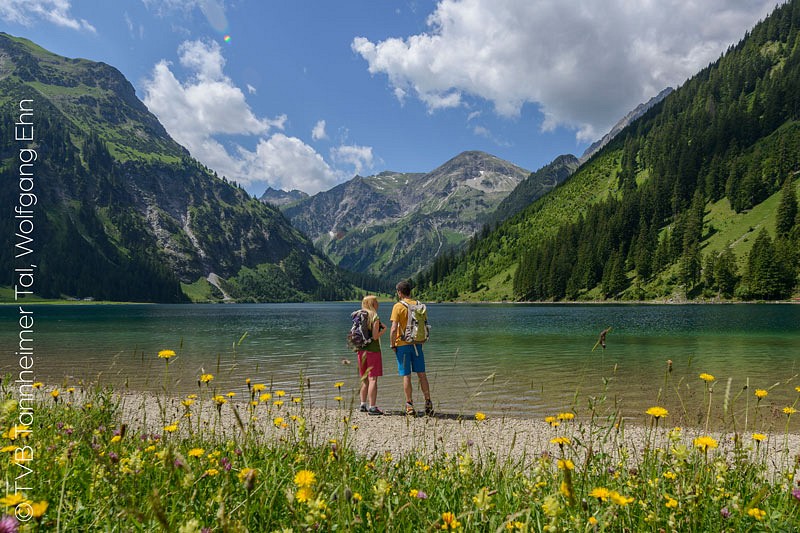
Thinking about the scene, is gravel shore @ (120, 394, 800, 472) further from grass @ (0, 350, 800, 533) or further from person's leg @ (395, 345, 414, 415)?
grass @ (0, 350, 800, 533)

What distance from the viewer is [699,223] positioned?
464 ft

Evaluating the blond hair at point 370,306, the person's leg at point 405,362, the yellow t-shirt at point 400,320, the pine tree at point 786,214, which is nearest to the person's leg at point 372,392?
the person's leg at point 405,362

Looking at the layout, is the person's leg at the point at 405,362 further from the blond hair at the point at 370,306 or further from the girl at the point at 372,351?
the blond hair at the point at 370,306

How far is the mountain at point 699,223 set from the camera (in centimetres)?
11706

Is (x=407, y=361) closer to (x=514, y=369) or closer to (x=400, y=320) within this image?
(x=400, y=320)

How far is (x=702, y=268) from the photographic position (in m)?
125

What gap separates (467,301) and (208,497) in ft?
609

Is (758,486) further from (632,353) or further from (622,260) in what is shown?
(622,260)

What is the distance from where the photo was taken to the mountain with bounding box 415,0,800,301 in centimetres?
11706

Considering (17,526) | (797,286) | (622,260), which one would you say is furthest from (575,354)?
(622,260)

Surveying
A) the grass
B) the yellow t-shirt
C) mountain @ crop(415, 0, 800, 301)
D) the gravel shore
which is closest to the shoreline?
the gravel shore

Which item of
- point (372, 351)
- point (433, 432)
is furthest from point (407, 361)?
point (433, 432)

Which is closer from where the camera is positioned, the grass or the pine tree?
the grass

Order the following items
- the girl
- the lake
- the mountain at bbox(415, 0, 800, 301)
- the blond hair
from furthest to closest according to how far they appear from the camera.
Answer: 1. the mountain at bbox(415, 0, 800, 301)
2. the lake
3. the blond hair
4. the girl
